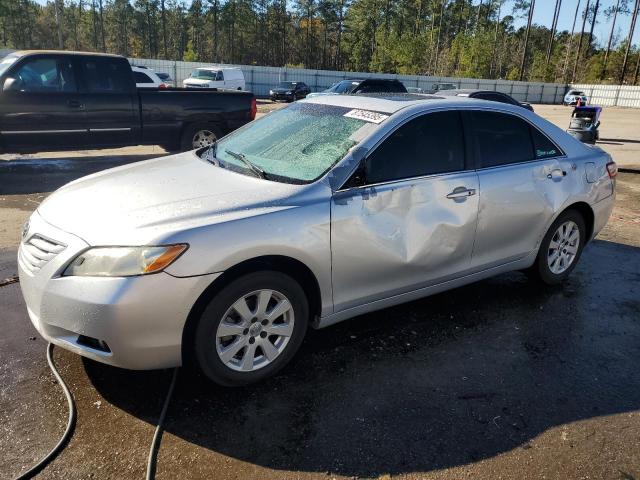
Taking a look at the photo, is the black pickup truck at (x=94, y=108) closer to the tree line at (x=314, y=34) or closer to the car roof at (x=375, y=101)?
the car roof at (x=375, y=101)

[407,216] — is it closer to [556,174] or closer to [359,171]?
[359,171]

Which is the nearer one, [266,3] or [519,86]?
[519,86]

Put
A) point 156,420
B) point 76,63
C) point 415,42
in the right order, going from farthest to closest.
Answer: point 415,42 → point 76,63 → point 156,420

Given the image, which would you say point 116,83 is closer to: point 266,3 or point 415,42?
point 415,42

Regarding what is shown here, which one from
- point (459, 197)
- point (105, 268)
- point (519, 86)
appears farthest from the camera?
point (519, 86)

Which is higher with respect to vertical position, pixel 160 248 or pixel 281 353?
pixel 160 248

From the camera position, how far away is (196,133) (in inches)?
399

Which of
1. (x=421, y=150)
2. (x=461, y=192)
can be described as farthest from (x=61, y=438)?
(x=461, y=192)

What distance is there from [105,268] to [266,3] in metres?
86.9

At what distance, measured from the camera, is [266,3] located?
8094 cm

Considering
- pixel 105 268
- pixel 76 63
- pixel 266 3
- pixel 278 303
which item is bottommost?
pixel 278 303

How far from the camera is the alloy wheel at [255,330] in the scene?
286 cm

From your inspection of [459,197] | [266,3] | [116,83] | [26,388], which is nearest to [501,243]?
[459,197]

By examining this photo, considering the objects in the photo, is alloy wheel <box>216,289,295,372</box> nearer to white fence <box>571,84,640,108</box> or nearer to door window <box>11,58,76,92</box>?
door window <box>11,58,76,92</box>
